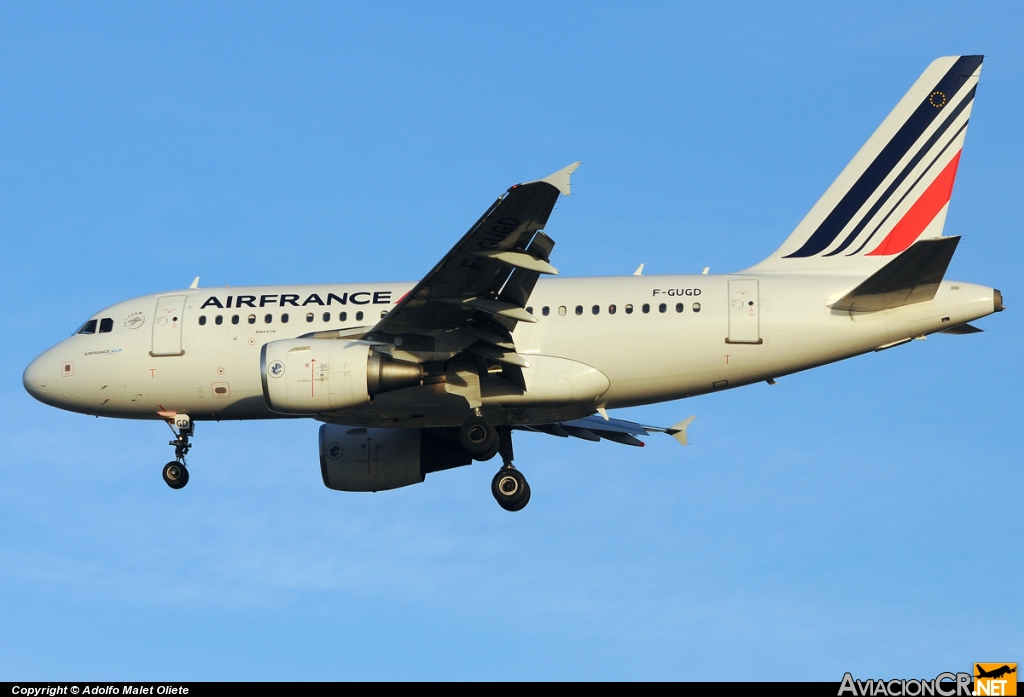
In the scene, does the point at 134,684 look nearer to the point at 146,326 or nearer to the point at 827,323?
the point at 146,326

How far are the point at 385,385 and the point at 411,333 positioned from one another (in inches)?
44.1

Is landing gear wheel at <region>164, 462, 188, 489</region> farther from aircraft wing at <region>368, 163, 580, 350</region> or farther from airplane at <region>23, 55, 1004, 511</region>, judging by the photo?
aircraft wing at <region>368, 163, 580, 350</region>

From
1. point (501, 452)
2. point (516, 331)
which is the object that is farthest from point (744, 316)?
point (501, 452)

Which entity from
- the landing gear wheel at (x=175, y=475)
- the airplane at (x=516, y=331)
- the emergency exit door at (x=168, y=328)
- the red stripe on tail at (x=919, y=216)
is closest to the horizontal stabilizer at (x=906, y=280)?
the airplane at (x=516, y=331)

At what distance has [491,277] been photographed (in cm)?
2595

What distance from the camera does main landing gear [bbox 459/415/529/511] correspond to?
27938 millimetres

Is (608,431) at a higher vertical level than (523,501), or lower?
higher

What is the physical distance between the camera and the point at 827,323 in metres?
27.8

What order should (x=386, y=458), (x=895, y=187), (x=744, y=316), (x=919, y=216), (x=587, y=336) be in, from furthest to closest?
(x=386, y=458), (x=895, y=187), (x=919, y=216), (x=587, y=336), (x=744, y=316)

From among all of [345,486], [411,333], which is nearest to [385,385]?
[411,333]

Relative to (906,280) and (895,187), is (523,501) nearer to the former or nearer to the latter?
(906,280)

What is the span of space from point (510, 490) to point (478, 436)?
244 cm

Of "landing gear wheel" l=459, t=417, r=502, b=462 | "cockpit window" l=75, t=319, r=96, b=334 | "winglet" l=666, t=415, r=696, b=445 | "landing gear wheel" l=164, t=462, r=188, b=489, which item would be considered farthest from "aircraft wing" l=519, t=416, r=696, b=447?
"cockpit window" l=75, t=319, r=96, b=334

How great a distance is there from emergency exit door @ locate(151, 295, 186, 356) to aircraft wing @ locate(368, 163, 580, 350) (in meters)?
5.33
